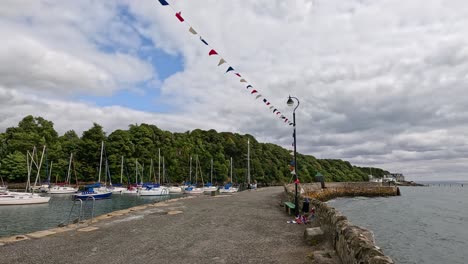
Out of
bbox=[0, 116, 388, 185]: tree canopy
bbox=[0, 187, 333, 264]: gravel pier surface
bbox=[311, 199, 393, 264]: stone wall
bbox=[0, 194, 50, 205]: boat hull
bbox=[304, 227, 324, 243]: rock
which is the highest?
bbox=[0, 116, 388, 185]: tree canopy

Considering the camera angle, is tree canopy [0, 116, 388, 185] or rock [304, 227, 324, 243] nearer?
rock [304, 227, 324, 243]

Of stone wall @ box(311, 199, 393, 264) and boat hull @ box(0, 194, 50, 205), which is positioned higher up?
stone wall @ box(311, 199, 393, 264)

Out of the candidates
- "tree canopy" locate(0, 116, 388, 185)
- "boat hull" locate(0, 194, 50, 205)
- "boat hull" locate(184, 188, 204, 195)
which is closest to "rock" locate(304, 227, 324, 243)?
"boat hull" locate(0, 194, 50, 205)

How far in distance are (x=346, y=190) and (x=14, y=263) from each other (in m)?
75.8

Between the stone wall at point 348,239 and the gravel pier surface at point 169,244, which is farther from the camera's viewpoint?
the gravel pier surface at point 169,244

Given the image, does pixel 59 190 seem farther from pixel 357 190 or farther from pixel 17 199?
pixel 357 190

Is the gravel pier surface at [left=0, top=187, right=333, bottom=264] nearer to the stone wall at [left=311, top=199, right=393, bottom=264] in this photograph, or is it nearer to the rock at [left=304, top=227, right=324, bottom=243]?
the rock at [left=304, top=227, right=324, bottom=243]

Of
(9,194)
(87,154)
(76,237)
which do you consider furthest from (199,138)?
(76,237)

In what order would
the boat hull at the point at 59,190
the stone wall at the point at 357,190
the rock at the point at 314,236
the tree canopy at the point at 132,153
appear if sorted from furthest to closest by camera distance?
the tree canopy at the point at 132,153 < the stone wall at the point at 357,190 < the boat hull at the point at 59,190 < the rock at the point at 314,236

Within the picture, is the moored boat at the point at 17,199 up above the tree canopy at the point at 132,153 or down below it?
below

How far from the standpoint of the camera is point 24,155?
7325 cm

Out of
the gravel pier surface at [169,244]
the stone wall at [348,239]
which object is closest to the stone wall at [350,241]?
the stone wall at [348,239]

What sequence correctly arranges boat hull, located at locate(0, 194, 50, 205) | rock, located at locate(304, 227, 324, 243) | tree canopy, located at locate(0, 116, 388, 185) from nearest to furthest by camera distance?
1. rock, located at locate(304, 227, 324, 243)
2. boat hull, located at locate(0, 194, 50, 205)
3. tree canopy, located at locate(0, 116, 388, 185)

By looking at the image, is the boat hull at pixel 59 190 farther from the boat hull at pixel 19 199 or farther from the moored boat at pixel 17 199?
the moored boat at pixel 17 199
